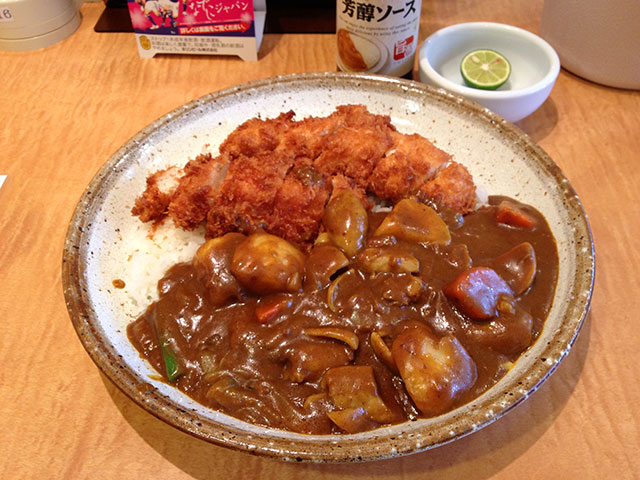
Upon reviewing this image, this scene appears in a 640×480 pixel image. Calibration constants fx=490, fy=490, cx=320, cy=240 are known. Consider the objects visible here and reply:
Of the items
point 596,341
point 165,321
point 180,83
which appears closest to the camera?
point 165,321

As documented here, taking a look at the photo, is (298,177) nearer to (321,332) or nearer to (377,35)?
(321,332)

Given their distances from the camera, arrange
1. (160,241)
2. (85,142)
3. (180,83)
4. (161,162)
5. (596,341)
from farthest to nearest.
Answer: (180,83)
(85,142)
(161,162)
(160,241)
(596,341)

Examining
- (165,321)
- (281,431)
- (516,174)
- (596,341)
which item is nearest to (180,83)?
(165,321)

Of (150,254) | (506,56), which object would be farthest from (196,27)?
(506,56)

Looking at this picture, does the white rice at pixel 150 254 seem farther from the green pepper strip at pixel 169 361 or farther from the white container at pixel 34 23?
the white container at pixel 34 23

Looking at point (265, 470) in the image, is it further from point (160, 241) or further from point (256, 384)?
point (160, 241)

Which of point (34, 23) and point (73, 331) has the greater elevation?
point (34, 23)

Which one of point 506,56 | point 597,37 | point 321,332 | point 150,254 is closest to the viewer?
point 321,332
